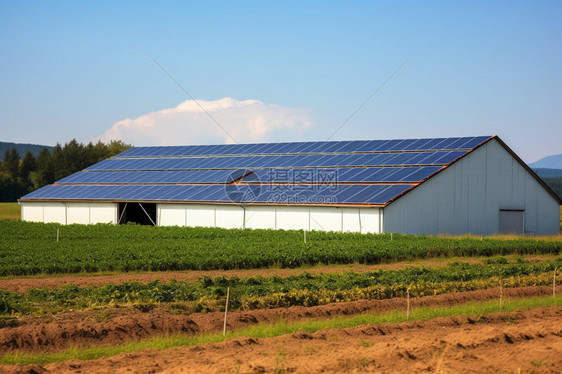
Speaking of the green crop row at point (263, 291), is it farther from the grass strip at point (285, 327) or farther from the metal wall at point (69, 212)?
the metal wall at point (69, 212)

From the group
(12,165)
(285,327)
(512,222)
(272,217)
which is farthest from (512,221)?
(12,165)

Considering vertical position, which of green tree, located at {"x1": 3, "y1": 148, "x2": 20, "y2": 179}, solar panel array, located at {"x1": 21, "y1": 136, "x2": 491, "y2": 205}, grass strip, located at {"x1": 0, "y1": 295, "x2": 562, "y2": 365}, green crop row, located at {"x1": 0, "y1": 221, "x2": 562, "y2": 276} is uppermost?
green tree, located at {"x1": 3, "y1": 148, "x2": 20, "y2": 179}

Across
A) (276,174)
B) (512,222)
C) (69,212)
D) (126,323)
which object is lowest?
(126,323)

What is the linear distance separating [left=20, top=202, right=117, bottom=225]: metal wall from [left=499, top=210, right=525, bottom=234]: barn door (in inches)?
1141

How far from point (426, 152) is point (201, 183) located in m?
17.2

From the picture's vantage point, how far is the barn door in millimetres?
51906

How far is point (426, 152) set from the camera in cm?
5219

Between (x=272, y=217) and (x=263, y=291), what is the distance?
26178 millimetres

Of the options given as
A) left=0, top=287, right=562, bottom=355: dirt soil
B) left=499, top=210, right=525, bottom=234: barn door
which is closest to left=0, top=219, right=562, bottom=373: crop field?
left=0, top=287, right=562, bottom=355: dirt soil

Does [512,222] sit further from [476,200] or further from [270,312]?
[270,312]

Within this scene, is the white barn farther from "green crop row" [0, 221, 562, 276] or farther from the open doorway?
"green crop row" [0, 221, 562, 276]

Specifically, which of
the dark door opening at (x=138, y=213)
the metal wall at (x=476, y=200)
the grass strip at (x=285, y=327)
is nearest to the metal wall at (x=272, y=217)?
the metal wall at (x=476, y=200)

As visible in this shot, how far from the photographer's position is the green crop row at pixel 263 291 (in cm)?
1961

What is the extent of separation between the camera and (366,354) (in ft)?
45.5
